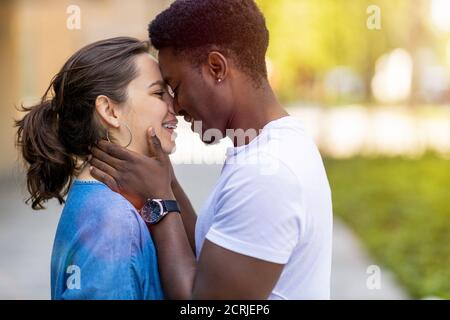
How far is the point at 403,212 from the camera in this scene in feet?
34.1

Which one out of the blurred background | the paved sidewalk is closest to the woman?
the blurred background

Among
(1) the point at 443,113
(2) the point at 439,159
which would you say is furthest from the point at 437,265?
(1) the point at 443,113

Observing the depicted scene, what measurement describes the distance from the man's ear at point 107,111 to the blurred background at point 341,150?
0.85 meters

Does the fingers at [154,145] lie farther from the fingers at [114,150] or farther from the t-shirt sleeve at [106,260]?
the t-shirt sleeve at [106,260]

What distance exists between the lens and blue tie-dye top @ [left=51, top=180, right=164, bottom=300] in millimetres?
2262

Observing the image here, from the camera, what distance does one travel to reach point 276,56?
2083cm

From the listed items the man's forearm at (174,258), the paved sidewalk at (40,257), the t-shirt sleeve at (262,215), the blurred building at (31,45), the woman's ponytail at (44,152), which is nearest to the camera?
the t-shirt sleeve at (262,215)

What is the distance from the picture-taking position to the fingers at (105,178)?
2441 millimetres

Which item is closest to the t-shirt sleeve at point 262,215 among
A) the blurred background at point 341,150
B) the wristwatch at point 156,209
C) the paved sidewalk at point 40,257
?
the wristwatch at point 156,209

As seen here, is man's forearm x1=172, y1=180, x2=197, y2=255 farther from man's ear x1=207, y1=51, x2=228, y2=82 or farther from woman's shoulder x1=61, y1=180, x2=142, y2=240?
man's ear x1=207, y1=51, x2=228, y2=82

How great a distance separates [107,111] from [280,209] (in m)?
0.83

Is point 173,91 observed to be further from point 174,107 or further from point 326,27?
point 326,27

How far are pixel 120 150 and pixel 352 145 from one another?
1738cm
